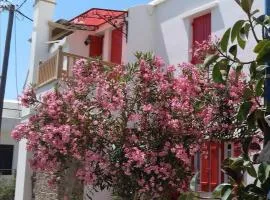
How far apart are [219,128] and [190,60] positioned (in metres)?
5.82

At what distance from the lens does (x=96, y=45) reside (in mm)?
21031

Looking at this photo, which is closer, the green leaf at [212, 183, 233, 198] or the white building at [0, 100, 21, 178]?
the green leaf at [212, 183, 233, 198]

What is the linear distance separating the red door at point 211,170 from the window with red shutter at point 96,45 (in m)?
8.99

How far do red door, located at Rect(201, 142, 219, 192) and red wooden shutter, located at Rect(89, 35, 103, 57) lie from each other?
8993 millimetres

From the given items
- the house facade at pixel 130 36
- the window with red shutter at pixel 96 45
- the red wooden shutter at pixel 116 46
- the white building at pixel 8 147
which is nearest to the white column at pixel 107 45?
the house facade at pixel 130 36

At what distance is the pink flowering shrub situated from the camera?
29.8 ft

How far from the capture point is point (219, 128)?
9195mm

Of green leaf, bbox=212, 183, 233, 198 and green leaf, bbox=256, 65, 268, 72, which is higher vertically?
green leaf, bbox=256, 65, 268, 72

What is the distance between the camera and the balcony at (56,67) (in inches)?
601

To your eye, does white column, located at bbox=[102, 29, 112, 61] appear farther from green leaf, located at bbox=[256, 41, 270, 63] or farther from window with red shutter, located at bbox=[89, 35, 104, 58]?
green leaf, located at bbox=[256, 41, 270, 63]

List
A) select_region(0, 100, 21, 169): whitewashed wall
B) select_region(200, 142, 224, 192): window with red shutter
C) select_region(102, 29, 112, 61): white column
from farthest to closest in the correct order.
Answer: select_region(0, 100, 21, 169): whitewashed wall < select_region(102, 29, 112, 61): white column < select_region(200, 142, 224, 192): window with red shutter

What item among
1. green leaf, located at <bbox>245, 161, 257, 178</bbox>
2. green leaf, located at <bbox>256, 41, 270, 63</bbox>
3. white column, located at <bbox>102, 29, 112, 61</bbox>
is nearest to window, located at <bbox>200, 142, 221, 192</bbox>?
white column, located at <bbox>102, 29, 112, 61</bbox>

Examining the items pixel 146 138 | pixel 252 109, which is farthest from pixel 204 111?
pixel 252 109

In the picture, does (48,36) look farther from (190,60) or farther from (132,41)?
(190,60)
